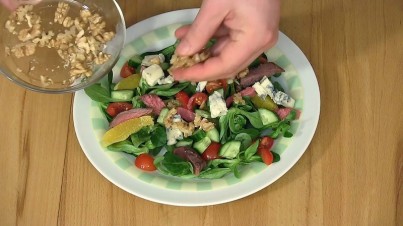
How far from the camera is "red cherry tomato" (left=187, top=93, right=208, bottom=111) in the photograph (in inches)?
43.5

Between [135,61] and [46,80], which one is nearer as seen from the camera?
[46,80]

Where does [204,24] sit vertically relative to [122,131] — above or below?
above

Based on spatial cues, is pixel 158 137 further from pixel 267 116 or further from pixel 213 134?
pixel 267 116

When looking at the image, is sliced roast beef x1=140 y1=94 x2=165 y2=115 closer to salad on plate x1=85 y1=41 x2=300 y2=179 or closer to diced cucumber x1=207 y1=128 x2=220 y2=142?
salad on plate x1=85 y1=41 x2=300 y2=179

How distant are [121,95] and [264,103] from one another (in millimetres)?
285

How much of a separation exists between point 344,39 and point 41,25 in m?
0.64

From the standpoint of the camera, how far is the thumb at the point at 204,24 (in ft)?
2.93

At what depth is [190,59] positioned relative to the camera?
106 cm

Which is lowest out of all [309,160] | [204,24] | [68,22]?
[309,160]

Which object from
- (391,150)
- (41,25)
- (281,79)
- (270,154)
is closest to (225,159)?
(270,154)

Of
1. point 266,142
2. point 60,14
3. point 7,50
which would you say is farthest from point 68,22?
point 266,142

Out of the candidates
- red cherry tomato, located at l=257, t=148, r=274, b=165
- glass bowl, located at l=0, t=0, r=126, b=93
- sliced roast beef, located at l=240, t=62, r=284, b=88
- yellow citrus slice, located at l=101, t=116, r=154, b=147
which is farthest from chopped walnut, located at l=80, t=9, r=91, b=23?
red cherry tomato, located at l=257, t=148, r=274, b=165

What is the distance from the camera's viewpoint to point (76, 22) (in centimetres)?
112

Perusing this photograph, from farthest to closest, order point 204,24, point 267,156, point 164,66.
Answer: point 164,66 < point 267,156 < point 204,24
